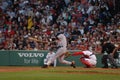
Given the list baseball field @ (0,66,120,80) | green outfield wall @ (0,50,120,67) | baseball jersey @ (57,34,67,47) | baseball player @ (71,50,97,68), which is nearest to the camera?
baseball field @ (0,66,120,80)

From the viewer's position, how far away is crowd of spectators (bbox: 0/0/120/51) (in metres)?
25.7

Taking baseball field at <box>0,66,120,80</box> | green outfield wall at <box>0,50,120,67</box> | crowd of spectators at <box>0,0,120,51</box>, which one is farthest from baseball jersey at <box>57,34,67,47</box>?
green outfield wall at <box>0,50,120,67</box>

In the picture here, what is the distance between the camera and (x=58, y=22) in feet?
91.8

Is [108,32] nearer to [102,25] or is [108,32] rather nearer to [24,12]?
[102,25]

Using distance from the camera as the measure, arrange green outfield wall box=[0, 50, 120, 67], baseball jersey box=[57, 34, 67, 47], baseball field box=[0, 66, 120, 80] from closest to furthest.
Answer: baseball field box=[0, 66, 120, 80]
baseball jersey box=[57, 34, 67, 47]
green outfield wall box=[0, 50, 120, 67]

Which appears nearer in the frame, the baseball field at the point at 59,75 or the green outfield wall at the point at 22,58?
the baseball field at the point at 59,75

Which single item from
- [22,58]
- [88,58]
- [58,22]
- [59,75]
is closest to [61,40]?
[88,58]

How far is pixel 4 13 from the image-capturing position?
3038cm

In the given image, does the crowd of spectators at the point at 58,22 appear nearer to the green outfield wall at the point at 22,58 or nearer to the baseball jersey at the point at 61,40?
the green outfield wall at the point at 22,58

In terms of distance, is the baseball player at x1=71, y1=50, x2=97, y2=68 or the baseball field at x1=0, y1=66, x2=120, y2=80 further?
the baseball player at x1=71, y1=50, x2=97, y2=68

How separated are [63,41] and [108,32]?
541cm

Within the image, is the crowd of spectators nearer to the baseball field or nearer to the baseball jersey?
the baseball jersey

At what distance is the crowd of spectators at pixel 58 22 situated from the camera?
25.7 metres

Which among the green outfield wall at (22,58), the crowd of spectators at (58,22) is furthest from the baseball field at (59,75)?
the green outfield wall at (22,58)
